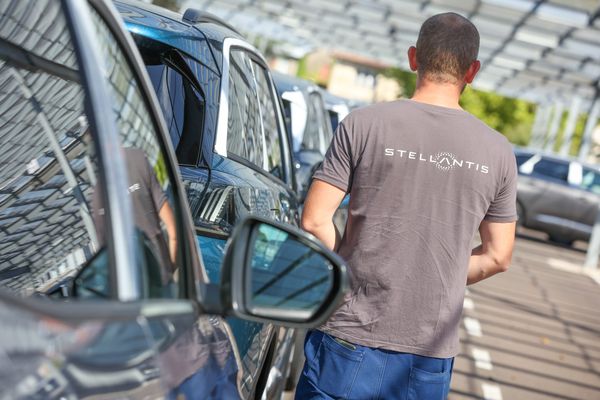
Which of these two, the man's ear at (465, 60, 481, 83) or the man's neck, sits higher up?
the man's ear at (465, 60, 481, 83)

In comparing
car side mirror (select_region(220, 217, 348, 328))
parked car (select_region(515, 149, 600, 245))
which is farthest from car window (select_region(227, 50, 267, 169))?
parked car (select_region(515, 149, 600, 245))

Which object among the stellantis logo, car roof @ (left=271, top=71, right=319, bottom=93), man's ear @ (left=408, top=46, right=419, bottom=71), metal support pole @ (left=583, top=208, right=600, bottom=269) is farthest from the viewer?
metal support pole @ (left=583, top=208, right=600, bottom=269)

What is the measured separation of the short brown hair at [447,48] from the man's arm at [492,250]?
0.52m

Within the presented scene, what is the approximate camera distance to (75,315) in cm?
144

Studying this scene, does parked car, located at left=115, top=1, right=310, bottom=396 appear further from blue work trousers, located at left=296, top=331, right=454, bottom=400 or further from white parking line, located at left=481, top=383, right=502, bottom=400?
white parking line, located at left=481, top=383, right=502, bottom=400

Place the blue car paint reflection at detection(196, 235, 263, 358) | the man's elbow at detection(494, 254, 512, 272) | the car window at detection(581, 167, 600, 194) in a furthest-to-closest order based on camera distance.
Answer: the car window at detection(581, 167, 600, 194) < the man's elbow at detection(494, 254, 512, 272) < the blue car paint reflection at detection(196, 235, 263, 358)

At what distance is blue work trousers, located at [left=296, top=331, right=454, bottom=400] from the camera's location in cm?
346

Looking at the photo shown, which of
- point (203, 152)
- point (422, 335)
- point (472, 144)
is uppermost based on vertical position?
point (472, 144)

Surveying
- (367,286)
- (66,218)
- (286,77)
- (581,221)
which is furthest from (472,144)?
(581,221)

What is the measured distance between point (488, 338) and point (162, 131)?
790 centimetres

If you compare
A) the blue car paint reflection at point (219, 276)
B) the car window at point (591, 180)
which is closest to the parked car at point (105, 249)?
the blue car paint reflection at point (219, 276)

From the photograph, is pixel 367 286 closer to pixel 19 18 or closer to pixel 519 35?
pixel 19 18

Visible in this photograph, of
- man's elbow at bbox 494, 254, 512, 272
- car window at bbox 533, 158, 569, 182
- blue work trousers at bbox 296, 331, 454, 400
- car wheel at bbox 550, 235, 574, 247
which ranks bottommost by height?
car wheel at bbox 550, 235, 574, 247

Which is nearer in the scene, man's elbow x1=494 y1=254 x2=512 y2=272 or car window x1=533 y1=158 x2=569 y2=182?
man's elbow x1=494 y1=254 x2=512 y2=272
